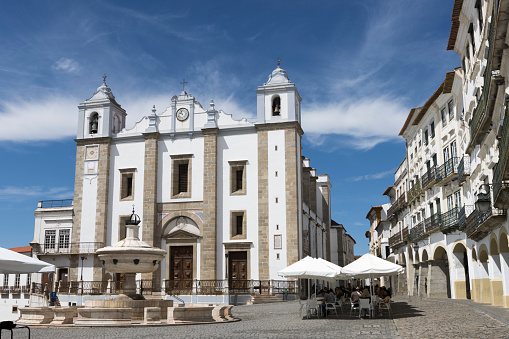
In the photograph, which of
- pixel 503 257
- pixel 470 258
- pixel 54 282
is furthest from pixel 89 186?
Result: pixel 503 257

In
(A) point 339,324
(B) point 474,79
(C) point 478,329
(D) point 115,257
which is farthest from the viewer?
(B) point 474,79

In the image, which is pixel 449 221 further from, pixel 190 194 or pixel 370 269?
pixel 190 194

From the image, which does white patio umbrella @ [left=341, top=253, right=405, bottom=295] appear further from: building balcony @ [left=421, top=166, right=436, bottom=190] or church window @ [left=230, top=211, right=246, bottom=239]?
church window @ [left=230, top=211, right=246, bottom=239]

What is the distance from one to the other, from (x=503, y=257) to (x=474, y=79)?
6.95 metres

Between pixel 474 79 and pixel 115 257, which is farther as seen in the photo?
pixel 474 79

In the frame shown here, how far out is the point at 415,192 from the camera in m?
36.4

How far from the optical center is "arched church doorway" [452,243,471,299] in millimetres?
29188

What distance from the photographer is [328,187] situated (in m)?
58.4

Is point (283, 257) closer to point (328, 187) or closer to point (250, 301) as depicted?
point (250, 301)

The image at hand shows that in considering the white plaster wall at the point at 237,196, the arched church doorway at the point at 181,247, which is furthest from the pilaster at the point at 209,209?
the arched church doorway at the point at 181,247

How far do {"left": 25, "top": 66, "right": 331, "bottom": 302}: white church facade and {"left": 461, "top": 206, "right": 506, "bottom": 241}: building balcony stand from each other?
13.8 meters

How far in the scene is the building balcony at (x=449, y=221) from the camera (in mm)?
27844

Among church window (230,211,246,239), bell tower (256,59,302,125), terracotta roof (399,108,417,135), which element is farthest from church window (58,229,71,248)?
terracotta roof (399,108,417,135)

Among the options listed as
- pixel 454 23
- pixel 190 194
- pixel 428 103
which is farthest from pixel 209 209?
pixel 454 23
